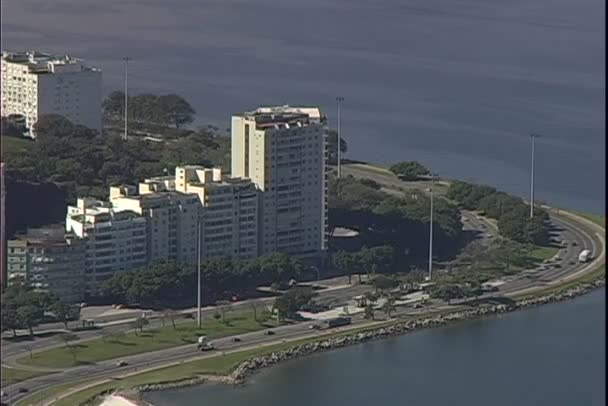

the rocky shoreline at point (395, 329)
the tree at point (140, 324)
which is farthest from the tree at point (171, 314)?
the rocky shoreline at point (395, 329)

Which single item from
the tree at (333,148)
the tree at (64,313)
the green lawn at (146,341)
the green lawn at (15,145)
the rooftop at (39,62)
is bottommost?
the green lawn at (146,341)

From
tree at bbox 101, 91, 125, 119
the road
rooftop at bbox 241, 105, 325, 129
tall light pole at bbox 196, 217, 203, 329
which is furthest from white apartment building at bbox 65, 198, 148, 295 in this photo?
tree at bbox 101, 91, 125, 119

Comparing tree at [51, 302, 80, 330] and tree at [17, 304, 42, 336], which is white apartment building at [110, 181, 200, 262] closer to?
tree at [51, 302, 80, 330]

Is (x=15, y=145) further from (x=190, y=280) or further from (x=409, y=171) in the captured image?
(x=190, y=280)

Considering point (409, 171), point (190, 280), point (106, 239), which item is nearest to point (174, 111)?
point (409, 171)

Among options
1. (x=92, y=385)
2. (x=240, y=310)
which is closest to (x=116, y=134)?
(x=240, y=310)

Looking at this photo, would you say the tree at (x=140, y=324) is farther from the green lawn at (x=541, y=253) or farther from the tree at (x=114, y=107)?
the tree at (x=114, y=107)
